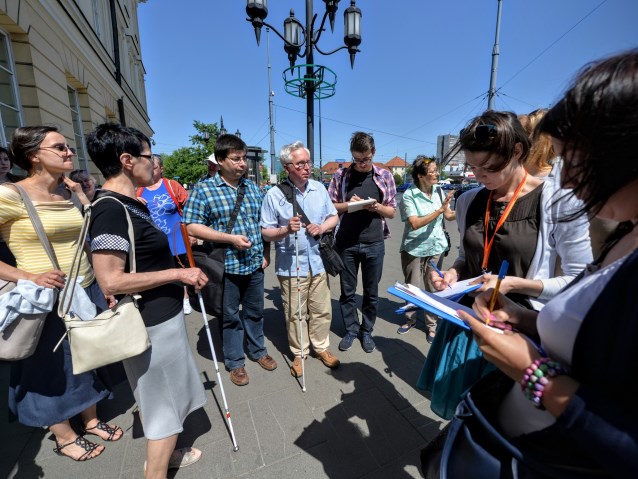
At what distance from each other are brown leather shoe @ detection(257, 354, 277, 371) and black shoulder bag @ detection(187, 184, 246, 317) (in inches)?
27.4

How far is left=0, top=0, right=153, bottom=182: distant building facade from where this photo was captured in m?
4.86

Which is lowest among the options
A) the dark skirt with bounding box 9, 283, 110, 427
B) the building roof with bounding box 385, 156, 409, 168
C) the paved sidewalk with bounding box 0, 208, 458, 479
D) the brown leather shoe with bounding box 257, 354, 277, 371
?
the paved sidewalk with bounding box 0, 208, 458, 479

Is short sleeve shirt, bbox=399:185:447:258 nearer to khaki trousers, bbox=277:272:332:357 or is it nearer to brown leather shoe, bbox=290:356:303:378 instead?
khaki trousers, bbox=277:272:332:357

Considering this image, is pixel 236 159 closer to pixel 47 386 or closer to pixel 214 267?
pixel 214 267

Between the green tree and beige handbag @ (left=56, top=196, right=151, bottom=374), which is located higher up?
the green tree

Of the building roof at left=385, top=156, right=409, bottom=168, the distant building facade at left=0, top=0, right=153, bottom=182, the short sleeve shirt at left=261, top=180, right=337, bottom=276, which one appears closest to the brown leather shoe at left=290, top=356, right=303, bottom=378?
the short sleeve shirt at left=261, top=180, right=337, bottom=276

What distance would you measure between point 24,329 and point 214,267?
117cm

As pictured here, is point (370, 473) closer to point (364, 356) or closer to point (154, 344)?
point (364, 356)

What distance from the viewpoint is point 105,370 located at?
2.39m

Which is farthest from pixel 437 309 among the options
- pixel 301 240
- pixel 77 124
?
pixel 77 124

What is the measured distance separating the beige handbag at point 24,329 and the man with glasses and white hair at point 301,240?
1587 mm

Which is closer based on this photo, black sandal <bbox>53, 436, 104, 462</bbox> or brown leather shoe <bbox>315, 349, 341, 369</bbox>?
black sandal <bbox>53, 436, 104, 462</bbox>

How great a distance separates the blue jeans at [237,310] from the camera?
2.82 metres

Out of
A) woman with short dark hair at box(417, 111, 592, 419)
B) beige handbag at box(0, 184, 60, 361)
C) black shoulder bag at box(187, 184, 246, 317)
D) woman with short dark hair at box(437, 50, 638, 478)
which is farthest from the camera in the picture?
black shoulder bag at box(187, 184, 246, 317)
